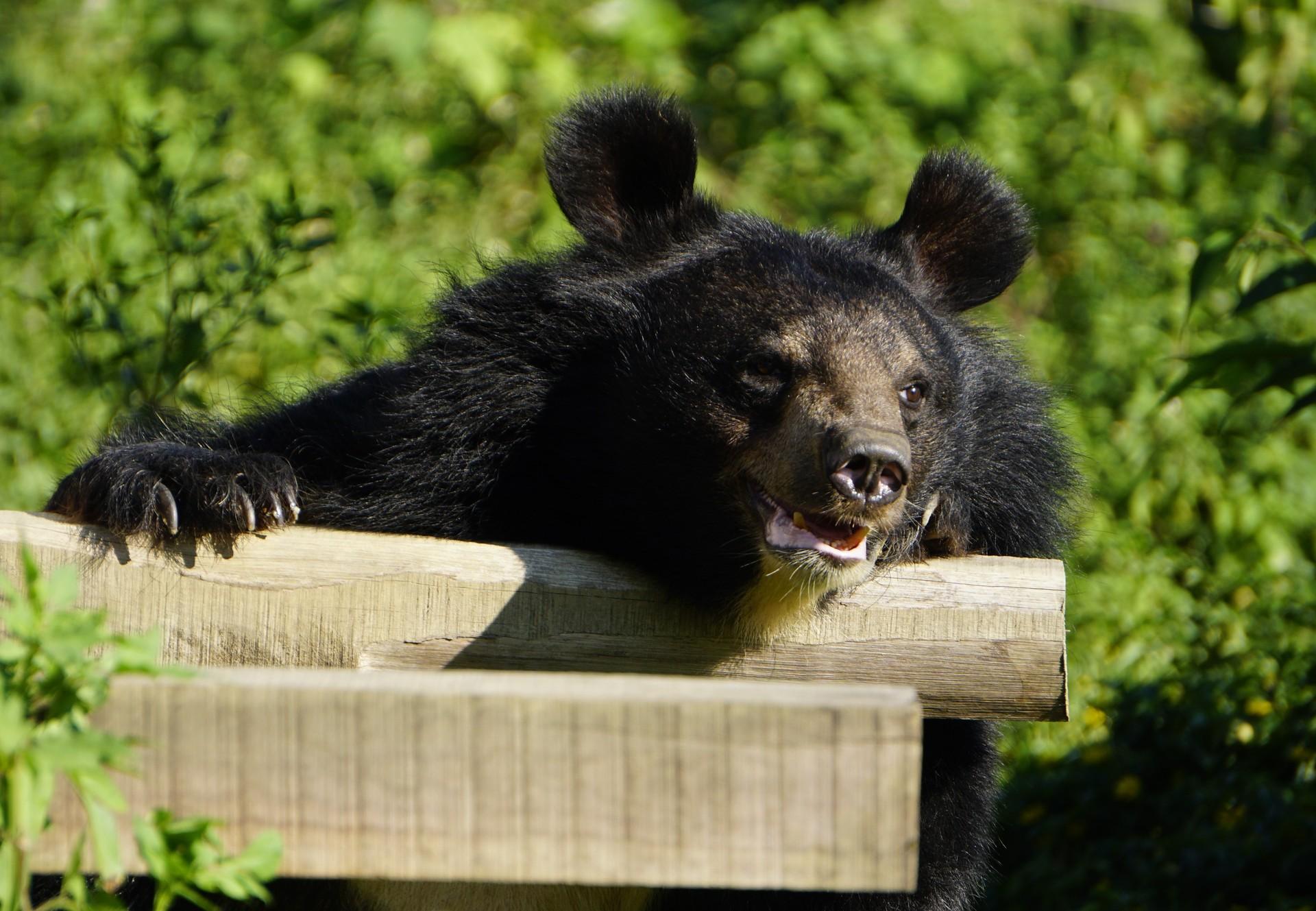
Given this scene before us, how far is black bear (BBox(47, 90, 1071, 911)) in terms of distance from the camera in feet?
10.1

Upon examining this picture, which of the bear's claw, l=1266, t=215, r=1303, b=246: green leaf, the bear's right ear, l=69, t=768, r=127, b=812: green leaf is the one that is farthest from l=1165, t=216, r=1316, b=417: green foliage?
l=69, t=768, r=127, b=812: green leaf

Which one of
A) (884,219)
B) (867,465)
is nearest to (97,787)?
(867,465)

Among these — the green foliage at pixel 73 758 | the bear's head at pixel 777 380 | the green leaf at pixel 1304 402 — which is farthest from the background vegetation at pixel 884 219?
the green foliage at pixel 73 758

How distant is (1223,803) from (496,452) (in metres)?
2.54

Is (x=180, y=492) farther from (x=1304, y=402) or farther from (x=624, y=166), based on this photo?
(x=1304, y=402)

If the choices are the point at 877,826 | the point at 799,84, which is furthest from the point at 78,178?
the point at 877,826

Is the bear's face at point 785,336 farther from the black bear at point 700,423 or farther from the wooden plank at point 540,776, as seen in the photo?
the wooden plank at point 540,776

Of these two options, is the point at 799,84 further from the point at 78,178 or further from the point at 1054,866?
the point at 1054,866

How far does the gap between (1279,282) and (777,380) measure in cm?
127

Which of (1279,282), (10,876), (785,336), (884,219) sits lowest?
(10,876)

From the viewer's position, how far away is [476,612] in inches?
111

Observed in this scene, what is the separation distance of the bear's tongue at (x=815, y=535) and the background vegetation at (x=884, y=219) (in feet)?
5.86

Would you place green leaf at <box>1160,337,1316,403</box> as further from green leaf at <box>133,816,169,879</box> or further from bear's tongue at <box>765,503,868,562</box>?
green leaf at <box>133,816,169,879</box>

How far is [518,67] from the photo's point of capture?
363 inches
